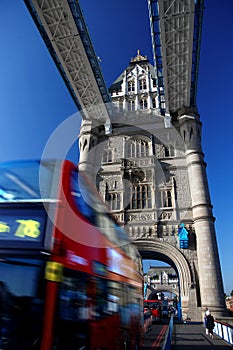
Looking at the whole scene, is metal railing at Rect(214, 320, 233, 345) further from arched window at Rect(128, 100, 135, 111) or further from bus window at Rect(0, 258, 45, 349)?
arched window at Rect(128, 100, 135, 111)

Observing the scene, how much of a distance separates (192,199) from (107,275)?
14.4m

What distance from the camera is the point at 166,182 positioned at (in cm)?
1956

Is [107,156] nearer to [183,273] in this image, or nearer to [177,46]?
[177,46]

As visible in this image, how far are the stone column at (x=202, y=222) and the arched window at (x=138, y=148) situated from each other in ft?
11.3

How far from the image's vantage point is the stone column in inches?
583

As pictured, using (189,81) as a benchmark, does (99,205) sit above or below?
below

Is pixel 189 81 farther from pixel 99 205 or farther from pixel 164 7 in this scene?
pixel 99 205

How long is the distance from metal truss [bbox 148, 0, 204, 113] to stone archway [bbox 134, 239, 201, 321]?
11.9 meters

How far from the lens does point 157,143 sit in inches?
851

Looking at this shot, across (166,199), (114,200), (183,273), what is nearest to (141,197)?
(166,199)

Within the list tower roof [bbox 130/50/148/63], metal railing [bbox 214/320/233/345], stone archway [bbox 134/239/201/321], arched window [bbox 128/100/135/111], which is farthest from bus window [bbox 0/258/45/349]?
tower roof [bbox 130/50/148/63]

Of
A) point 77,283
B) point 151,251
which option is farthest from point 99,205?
point 151,251

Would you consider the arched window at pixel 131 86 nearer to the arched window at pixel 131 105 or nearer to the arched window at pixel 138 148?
the arched window at pixel 131 105

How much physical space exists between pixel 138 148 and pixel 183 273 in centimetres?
1112
